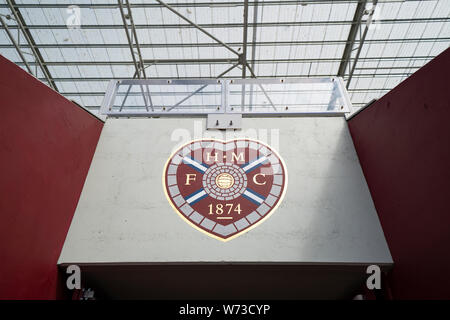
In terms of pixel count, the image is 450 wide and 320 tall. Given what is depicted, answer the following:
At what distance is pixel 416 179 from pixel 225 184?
188cm

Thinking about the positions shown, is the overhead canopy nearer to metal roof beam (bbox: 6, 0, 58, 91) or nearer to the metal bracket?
metal roof beam (bbox: 6, 0, 58, 91)

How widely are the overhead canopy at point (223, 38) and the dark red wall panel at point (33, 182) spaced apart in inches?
233

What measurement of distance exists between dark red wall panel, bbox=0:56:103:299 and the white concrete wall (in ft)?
0.81

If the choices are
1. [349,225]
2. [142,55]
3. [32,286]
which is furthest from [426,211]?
[142,55]

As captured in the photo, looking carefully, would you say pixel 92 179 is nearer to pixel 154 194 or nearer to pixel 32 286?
pixel 154 194

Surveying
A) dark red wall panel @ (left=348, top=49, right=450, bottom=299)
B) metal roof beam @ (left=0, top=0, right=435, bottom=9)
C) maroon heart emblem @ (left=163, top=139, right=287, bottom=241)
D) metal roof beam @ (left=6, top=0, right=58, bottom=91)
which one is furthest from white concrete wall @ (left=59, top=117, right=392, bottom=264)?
metal roof beam @ (left=6, top=0, right=58, bottom=91)

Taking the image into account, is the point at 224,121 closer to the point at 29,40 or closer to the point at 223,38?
the point at 223,38

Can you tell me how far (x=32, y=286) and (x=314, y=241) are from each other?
2.54 m

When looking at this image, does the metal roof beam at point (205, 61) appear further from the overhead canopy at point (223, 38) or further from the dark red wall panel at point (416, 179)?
the dark red wall panel at point (416, 179)

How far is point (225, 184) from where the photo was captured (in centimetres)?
340

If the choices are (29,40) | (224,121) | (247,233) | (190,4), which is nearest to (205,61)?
(190,4)

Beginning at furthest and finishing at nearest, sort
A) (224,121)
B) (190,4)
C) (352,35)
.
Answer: (352,35), (190,4), (224,121)

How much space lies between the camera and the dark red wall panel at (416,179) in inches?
86.7

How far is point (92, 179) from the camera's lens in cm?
344
